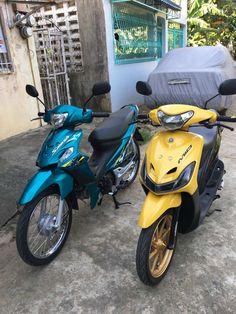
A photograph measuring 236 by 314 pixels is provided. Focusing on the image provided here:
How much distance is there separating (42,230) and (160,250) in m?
0.92

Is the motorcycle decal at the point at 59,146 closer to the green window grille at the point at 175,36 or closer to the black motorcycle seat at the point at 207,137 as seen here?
the black motorcycle seat at the point at 207,137

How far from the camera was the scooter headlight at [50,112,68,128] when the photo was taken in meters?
2.37

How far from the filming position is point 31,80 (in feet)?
18.3

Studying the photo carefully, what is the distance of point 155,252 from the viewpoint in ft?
6.88

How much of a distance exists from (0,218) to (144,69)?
21.3 feet

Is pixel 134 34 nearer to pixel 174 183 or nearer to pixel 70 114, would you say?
pixel 70 114

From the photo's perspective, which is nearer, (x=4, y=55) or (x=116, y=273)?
(x=116, y=273)

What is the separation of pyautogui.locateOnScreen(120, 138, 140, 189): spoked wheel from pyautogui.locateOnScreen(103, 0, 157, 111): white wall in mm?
3449

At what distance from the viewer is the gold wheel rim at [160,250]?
2.05m

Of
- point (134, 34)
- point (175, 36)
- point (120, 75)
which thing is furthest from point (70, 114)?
point (175, 36)

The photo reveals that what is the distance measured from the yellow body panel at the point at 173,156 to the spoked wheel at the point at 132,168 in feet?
3.90

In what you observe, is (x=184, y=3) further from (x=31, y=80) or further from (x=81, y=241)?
(x=81, y=241)

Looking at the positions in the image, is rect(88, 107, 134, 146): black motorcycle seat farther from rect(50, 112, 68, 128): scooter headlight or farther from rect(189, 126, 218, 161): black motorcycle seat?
rect(189, 126, 218, 161): black motorcycle seat

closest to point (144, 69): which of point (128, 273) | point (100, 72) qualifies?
point (100, 72)
